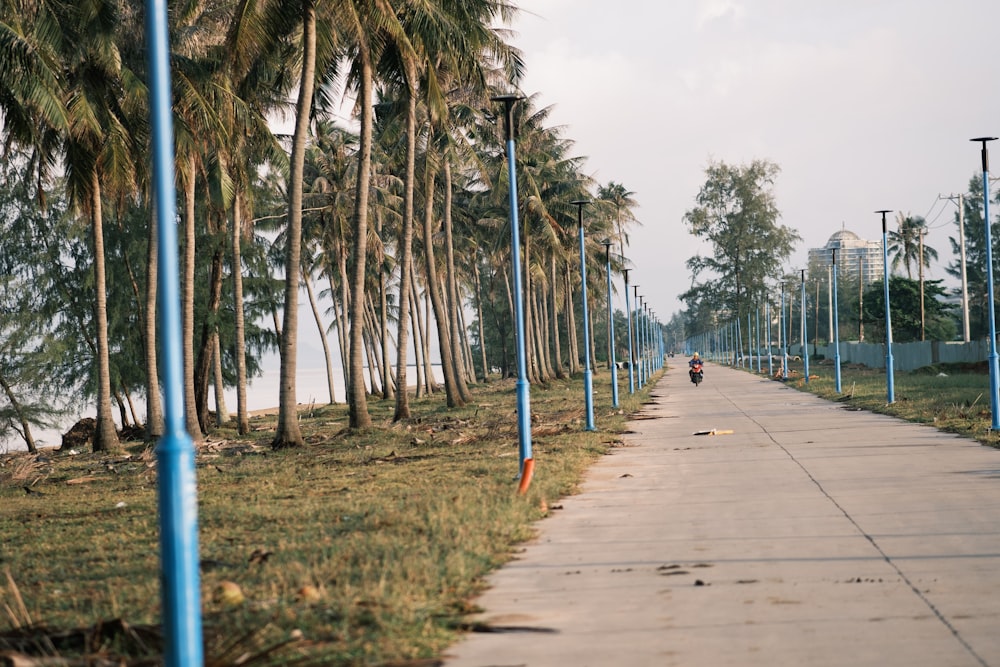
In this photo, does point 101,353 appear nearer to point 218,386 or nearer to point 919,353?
point 218,386

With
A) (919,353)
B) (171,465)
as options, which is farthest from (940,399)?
(919,353)

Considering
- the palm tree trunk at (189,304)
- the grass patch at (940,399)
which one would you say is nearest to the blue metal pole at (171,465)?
the grass patch at (940,399)

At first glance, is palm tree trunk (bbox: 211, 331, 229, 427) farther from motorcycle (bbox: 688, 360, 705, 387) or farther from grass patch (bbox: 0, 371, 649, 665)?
motorcycle (bbox: 688, 360, 705, 387)

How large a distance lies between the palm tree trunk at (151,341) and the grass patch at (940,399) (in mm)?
18187

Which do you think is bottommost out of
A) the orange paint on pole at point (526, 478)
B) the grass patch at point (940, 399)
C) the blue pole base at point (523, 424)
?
the grass patch at point (940, 399)

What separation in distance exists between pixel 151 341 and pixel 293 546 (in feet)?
62.3

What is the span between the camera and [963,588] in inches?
308

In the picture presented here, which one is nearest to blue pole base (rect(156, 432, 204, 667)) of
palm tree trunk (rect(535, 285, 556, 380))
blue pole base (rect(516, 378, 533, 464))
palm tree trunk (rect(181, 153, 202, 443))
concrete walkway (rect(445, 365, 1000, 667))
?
concrete walkway (rect(445, 365, 1000, 667))

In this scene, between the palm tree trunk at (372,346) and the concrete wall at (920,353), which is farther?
the palm tree trunk at (372,346)

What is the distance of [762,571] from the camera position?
8.67 m

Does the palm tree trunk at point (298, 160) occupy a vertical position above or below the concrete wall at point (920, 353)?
above

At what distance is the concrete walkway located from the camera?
6.43 meters

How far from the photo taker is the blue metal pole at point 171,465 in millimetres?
5117

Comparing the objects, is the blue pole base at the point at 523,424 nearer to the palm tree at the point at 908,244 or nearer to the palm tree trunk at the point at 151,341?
the palm tree trunk at the point at 151,341
